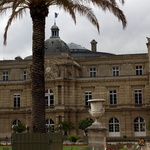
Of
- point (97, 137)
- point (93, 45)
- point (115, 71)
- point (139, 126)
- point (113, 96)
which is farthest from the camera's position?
point (93, 45)

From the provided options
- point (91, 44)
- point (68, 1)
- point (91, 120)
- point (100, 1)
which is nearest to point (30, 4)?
point (68, 1)

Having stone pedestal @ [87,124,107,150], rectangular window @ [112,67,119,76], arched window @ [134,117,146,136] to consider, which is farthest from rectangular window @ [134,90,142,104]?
stone pedestal @ [87,124,107,150]

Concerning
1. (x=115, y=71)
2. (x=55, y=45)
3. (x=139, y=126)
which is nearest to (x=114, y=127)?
(x=139, y=126)

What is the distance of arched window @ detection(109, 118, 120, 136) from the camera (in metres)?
61.9

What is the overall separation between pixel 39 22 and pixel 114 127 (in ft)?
134

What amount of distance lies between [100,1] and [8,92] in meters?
44.2

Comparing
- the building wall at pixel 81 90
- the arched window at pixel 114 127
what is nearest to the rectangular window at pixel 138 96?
the building wall at pixel 81 90

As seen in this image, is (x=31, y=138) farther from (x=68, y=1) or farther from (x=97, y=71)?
(x=97, y=71)

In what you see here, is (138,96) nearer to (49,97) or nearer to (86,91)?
(86,91)

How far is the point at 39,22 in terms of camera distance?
76.7 feet

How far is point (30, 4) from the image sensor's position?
2341cm

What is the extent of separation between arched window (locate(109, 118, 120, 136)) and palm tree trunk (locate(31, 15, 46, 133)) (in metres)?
40.2

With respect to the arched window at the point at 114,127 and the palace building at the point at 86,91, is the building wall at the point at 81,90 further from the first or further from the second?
the arched window at the point at 114,127

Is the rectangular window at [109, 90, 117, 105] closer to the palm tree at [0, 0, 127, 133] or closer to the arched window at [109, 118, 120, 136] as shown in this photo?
the arched window at [109, 118, 120, 136]
